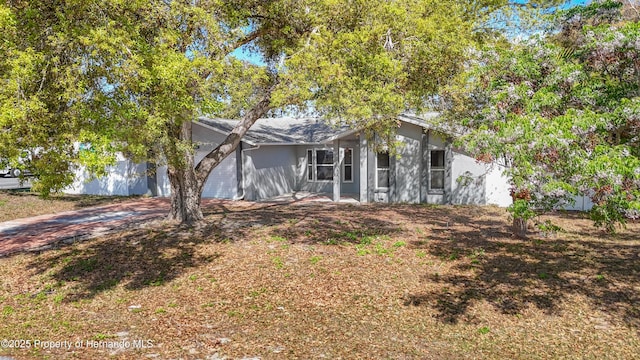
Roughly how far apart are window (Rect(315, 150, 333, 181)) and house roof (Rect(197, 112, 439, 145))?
3.56 ft

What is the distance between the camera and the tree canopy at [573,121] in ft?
17.5

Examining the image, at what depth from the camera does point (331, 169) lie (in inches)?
915

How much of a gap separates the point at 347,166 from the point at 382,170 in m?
2.71

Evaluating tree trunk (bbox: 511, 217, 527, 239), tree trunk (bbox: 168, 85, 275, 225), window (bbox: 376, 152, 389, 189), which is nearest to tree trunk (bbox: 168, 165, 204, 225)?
tree trunk (bbox: 168, 85, 275, 225)

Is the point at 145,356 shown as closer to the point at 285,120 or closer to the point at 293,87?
the point at 293,87

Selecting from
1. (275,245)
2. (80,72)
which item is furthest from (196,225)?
(80,72)

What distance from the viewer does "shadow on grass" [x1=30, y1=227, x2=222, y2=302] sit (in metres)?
9.42

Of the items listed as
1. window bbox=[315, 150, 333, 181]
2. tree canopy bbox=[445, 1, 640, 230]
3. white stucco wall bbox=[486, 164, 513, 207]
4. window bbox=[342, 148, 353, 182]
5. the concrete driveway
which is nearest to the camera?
tree canopy bbox=[445, 1, 640, 230]

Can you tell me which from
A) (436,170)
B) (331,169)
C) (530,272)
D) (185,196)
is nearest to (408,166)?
(436,170)

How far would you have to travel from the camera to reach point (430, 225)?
14.8m

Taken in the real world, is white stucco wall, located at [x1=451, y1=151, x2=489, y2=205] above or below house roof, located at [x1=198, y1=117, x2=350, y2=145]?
below

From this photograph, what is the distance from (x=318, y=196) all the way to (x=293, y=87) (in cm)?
1211

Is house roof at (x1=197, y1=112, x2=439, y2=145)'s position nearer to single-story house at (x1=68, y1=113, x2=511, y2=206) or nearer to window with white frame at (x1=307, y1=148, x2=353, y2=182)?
single-story house at (x1=68, y1=113, x2=511, y2=206)

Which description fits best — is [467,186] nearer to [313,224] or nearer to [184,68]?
[313,224]
